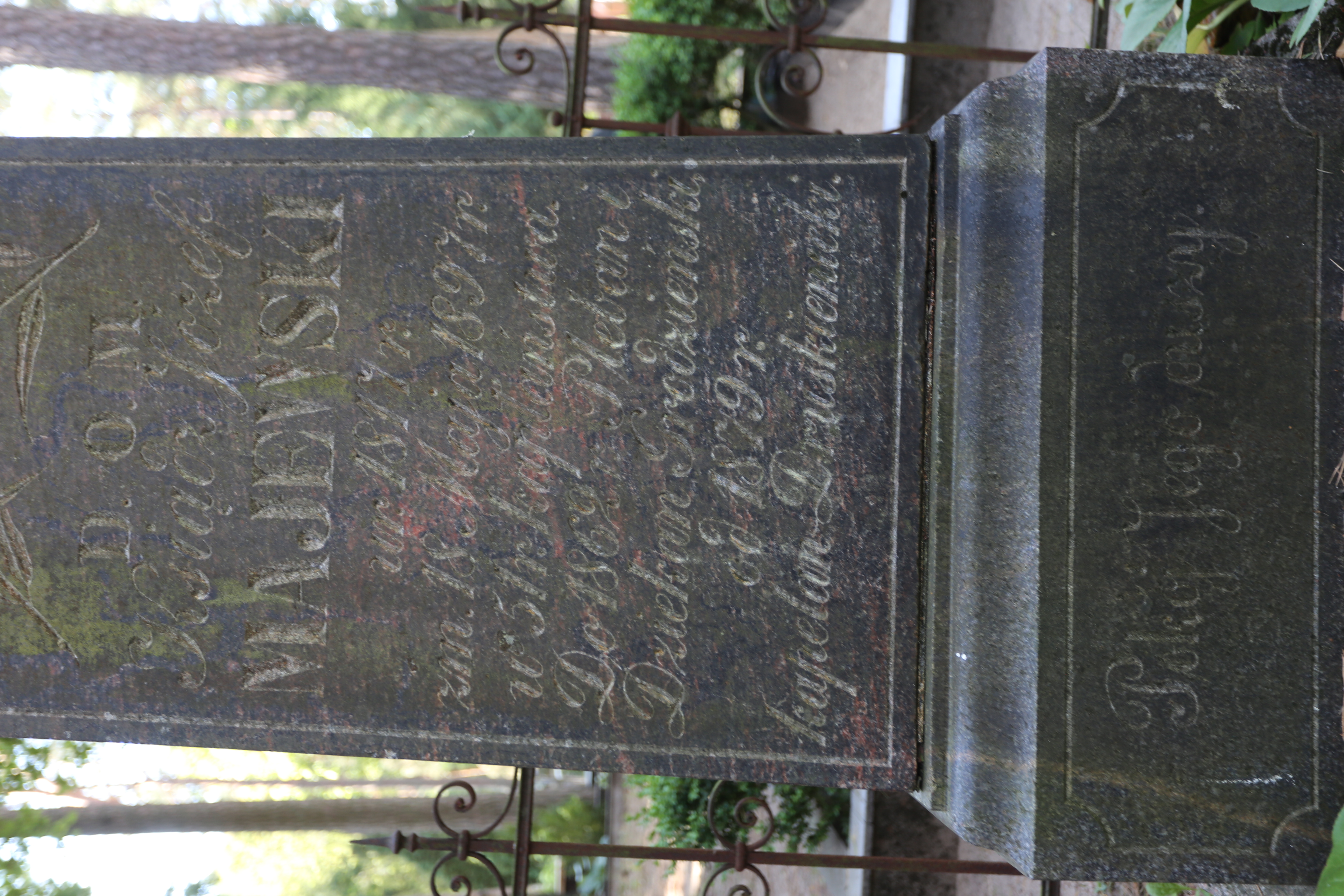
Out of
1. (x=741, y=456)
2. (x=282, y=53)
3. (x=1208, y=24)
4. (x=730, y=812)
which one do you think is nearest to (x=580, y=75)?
(x=741, y=456)

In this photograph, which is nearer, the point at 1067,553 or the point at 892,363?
the point at 1067,553

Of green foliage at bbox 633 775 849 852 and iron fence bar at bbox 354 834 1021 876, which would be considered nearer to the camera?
iron fence bar at bbox 354 834 1021 876

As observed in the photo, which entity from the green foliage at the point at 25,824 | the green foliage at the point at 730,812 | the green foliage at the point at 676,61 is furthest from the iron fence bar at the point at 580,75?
the green foliage at the point at 25,824

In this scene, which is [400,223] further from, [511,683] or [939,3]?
[939,3]

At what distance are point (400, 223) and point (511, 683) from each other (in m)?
1.27

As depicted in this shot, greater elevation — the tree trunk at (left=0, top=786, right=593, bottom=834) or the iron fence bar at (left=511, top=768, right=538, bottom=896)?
the iron fence bar at (left=511, top=768, right=538, bottom=896)

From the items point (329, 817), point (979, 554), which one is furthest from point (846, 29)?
point (329, 817)

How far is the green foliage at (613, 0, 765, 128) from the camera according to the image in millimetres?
7766

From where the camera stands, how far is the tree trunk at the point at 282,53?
8500mm

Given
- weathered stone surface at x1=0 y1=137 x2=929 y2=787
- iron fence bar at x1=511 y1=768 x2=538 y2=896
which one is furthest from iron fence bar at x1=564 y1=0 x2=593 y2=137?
iron fence bar at x1=511 y1=768 x2=538 y2=896

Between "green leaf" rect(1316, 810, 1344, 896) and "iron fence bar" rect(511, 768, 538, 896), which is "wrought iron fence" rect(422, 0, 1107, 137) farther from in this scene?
"green leaf" rect(1316, 810, 1344, 896)

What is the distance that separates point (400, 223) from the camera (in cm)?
263

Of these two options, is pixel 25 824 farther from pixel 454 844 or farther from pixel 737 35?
pixel 737 35

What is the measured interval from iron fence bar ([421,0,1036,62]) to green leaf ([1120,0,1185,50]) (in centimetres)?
67
